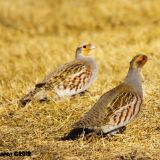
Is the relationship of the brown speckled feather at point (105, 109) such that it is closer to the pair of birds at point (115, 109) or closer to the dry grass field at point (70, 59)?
the pair of birds at point (115, 109)

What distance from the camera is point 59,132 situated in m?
6.27

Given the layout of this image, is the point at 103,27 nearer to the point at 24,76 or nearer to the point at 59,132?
the point at 24,76

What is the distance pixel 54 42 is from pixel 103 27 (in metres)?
2.45

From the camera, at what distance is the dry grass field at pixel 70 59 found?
5746mm

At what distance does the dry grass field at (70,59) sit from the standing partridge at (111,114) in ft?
0.38

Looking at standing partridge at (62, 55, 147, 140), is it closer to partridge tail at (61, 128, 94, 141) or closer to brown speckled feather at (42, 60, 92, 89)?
partridge tail at (61, 128, 94, 141)

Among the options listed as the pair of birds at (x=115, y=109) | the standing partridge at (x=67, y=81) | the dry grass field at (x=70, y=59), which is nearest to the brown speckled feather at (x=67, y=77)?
the standing partridge at (x=67, y=81)

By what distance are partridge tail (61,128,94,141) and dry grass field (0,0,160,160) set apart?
0.29ft

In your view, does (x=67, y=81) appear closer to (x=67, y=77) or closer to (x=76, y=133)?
(x=67, y=77)

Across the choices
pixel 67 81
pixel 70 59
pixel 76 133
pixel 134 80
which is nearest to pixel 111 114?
pixel 76 133

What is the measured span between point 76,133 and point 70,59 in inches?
217

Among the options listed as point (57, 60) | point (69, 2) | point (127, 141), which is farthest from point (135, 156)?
point (69, 2)

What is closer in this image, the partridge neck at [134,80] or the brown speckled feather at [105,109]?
the brown speckled feather at [105,109]

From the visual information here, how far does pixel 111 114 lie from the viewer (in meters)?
5.79
